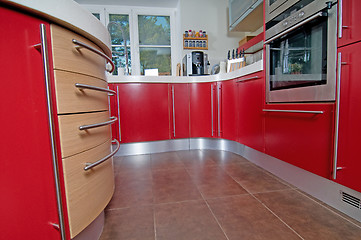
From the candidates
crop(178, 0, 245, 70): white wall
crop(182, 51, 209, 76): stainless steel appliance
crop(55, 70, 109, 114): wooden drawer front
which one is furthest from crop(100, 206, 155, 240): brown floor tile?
crop(178, 0, 245, 70): white wall

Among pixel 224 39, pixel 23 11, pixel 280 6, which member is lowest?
pixel 23 11

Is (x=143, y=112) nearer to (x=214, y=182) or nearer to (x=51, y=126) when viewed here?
(x=214, y=182)

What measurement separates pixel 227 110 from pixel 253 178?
98cm

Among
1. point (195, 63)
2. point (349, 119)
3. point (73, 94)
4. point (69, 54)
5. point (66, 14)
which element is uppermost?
point (195, 63)

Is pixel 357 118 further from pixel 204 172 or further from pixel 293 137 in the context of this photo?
pixel 204 172

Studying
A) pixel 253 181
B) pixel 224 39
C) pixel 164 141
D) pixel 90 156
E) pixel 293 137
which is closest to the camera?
pixel 90 156

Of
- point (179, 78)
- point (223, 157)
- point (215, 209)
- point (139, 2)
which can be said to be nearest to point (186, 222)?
point (215, 209)

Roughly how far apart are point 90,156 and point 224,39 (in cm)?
293

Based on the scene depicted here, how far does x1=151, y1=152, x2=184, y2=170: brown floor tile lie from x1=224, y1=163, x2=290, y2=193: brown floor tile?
20.2 inches

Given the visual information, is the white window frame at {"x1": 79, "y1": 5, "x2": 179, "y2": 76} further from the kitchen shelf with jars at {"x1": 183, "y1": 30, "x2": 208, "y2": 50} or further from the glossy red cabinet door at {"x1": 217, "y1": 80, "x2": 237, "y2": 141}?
the glossy red cabinet door at {"x1": 217, "y1": 80, "x2": 237, "y2": 141}

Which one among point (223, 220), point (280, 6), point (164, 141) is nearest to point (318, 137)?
point (223, 220)

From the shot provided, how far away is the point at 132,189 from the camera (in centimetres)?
139

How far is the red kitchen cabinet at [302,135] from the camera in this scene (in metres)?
1.08

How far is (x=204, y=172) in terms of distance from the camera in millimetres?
1680
